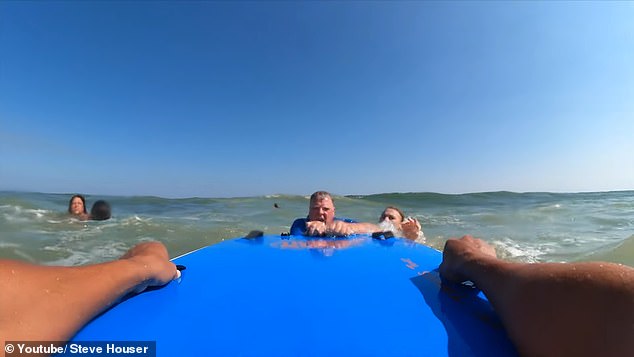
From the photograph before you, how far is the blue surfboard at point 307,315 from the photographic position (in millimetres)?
1224

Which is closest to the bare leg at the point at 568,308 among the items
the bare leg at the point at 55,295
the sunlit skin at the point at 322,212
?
the bare leg at the point at 55,295

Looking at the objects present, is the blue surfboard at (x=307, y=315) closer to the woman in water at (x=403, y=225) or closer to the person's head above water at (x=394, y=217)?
the woman in water at (x=403, y=225)

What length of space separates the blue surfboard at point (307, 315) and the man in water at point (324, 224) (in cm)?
175

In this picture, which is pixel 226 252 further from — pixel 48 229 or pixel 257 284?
pixel 48 229

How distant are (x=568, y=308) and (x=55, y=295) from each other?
1.82 metres

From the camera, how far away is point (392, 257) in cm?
283

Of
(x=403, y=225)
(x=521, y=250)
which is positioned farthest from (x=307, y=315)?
(x=521, y=250)

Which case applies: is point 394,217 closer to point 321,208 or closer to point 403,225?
point 403,225

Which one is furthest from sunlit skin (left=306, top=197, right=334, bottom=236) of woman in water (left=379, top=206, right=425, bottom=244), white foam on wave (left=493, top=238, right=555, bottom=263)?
white foam on wave (left=493, top=238, right=555, bottom=263)

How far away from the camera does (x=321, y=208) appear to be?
175 inches

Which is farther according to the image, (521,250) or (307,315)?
(521,250)

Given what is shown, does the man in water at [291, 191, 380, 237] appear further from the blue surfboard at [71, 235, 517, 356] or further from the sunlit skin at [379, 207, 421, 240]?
the blue surfboard at [71, 235, 517, 356]

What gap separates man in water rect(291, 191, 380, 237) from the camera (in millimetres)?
4211

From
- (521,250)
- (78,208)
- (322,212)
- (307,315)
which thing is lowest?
(521,250)
